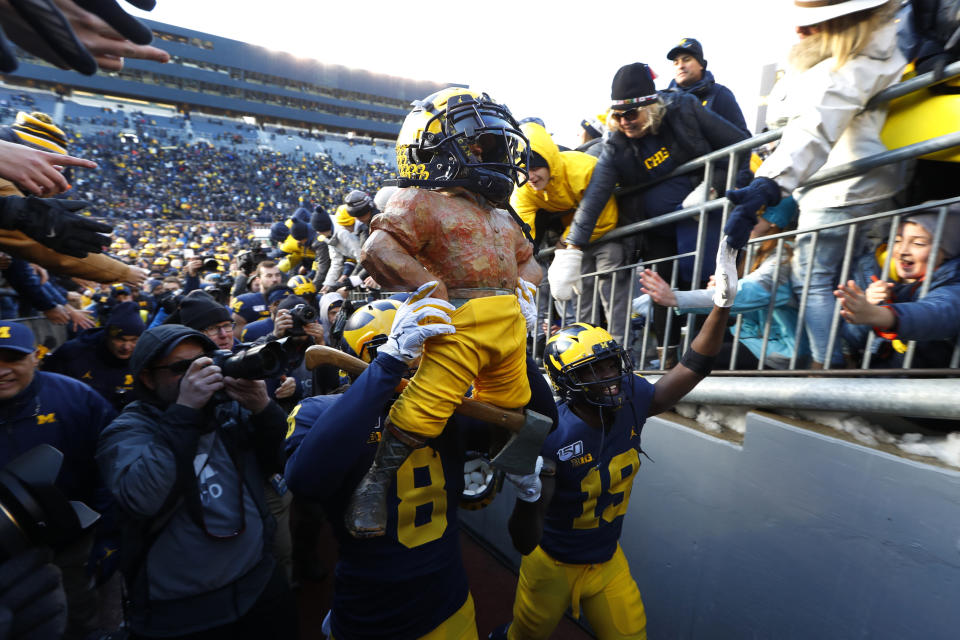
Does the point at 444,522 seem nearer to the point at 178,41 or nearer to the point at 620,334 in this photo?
the point at 620,334

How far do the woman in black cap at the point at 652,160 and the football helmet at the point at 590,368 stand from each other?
37.1 inches

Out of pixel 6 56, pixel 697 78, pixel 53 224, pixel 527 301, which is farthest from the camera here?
pixel 697 78

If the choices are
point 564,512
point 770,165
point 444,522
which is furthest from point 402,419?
point 770,165

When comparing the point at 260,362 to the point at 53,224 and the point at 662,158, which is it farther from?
the point at 662,158

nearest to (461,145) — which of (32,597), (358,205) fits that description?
(32,597)

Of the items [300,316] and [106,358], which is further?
[106,358]

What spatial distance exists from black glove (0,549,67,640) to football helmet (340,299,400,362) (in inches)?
51.9

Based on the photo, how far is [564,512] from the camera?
245cm

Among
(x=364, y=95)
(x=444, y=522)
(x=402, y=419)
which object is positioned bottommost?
(x=444, y=522)

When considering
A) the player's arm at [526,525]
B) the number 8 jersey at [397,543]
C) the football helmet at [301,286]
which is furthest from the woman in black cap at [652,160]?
the football helmet at [301,286]

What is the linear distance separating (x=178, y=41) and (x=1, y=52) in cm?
5828

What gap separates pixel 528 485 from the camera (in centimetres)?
199

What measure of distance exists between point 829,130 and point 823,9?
1.77 ft

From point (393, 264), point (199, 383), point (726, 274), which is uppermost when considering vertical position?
point (393, 264)
